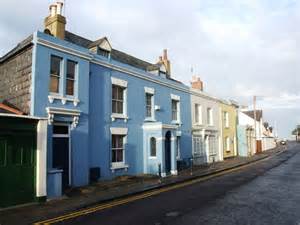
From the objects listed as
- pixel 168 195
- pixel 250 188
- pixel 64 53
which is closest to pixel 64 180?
pixel 168 195

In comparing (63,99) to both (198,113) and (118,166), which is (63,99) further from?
(198,113)

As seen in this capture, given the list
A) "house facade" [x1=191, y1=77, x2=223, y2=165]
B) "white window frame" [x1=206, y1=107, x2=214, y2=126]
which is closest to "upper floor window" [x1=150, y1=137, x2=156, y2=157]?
"house facade" [x1=191, y1=77, x2=223, y2=165]

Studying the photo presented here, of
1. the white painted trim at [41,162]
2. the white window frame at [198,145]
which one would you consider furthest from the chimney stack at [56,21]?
the white window frame at [198,145]

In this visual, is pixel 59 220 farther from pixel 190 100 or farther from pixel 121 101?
pixel 190 100

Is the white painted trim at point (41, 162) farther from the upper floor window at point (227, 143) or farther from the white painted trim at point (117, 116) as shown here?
the upper floor window at point (227, 143)

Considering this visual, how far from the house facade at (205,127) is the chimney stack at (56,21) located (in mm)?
14062

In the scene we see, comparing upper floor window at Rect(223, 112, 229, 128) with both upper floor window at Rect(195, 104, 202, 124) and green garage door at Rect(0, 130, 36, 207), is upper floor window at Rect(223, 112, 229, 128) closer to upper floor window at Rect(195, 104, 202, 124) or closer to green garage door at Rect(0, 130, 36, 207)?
upper floor window at Rect(195, 104, 202, 124)

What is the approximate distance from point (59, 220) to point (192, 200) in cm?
478

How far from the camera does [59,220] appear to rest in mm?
8648

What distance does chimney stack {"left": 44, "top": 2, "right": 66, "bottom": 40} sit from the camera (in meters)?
15.5

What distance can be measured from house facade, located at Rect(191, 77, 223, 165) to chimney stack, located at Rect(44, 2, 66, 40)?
1406 cm

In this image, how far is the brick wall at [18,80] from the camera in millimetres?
13156

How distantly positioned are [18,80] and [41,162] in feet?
15.3

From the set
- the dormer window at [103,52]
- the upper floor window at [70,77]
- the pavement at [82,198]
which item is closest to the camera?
the pavement at [82,198]
